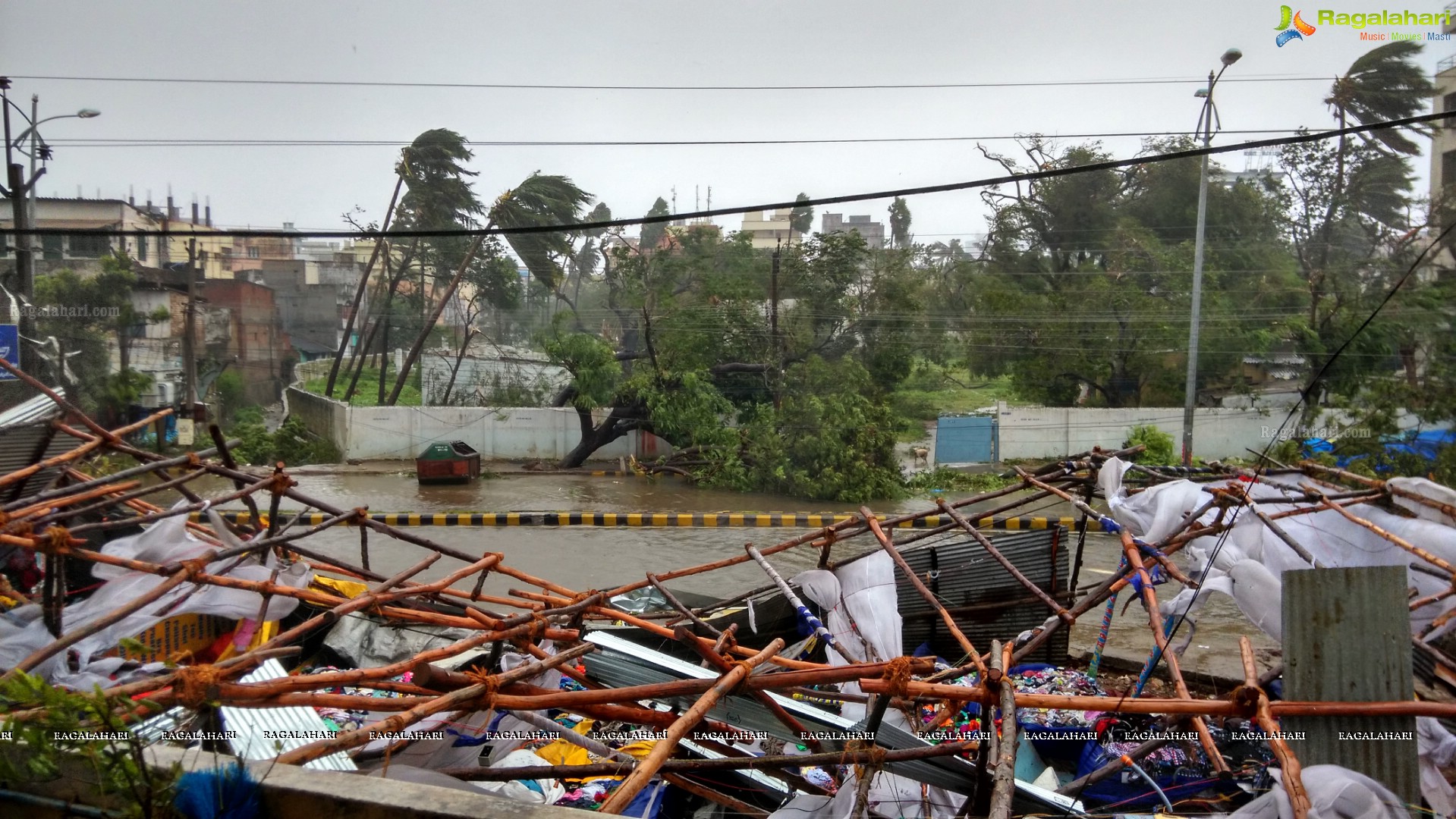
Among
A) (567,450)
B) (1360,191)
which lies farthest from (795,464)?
(1360,191)

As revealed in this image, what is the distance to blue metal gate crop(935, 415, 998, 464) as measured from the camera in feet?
68.9

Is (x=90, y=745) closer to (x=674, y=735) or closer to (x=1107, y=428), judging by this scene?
(x=674, y=735)

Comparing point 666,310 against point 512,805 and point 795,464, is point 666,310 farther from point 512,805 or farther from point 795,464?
point 512,805

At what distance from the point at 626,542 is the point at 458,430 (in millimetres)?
10270

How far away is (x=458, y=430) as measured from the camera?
22.5m

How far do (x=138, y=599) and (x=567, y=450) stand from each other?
1873cm

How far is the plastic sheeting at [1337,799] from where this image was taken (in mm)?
2486

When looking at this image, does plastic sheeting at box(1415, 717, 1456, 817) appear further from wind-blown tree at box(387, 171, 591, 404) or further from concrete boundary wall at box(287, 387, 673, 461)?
wind-blown tree at box(387, 171, 591, 404)

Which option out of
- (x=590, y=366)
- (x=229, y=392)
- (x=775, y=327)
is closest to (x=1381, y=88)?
(x=775, y=327)

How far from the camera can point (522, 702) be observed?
9.21 feet

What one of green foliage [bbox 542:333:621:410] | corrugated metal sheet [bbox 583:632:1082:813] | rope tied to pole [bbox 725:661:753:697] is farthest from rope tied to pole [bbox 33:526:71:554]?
green foliage [bbox 542:333:621:410]

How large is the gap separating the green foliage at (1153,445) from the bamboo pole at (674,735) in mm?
15103

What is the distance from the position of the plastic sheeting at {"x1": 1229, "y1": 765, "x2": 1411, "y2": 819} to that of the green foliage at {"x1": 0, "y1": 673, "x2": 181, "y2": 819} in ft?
9.84

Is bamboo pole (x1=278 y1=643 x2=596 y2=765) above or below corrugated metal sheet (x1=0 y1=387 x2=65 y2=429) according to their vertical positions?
below
